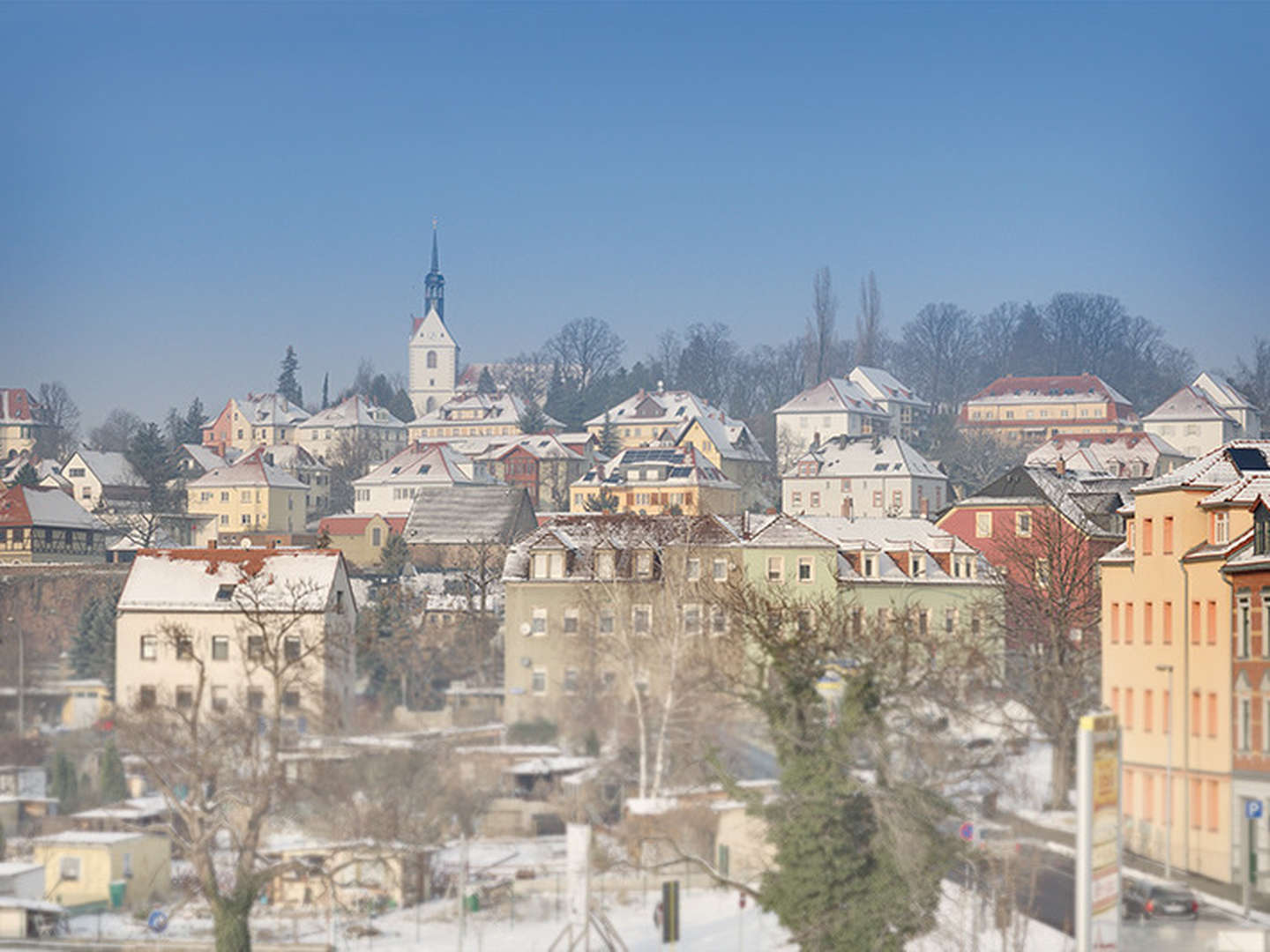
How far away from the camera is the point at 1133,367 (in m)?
154

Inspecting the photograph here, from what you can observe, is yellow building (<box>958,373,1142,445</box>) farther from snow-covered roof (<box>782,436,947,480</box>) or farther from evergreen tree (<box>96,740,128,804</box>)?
evergreen tree (<box>96,740,128,804</box>)

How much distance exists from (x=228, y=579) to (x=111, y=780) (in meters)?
10.6

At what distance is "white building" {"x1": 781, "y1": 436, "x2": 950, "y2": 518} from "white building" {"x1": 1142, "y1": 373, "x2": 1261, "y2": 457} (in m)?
22.2

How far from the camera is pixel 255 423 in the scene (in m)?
163

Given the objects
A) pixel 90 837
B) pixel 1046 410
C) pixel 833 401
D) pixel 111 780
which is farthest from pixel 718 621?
pixel 1046 410

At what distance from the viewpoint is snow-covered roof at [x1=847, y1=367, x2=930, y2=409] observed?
142375 millimetres

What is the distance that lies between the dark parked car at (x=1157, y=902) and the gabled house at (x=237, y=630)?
1446 centimetres

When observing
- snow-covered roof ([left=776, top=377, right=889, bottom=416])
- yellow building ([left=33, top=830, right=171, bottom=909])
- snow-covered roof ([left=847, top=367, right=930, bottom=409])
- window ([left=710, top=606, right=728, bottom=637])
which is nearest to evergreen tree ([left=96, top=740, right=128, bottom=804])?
yellow building ([left=33, top=830, right=171, bottom=909])

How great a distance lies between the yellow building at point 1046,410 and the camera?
138 meters

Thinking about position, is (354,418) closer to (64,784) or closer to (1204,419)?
(1204,419)

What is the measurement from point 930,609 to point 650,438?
83035mm

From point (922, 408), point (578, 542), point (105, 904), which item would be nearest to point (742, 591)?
point (578, 542)

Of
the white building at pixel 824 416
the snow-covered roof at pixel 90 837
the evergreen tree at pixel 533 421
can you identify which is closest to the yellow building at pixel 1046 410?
the white building at pixel 824 416

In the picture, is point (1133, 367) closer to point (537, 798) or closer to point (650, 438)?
point (650, 438)
